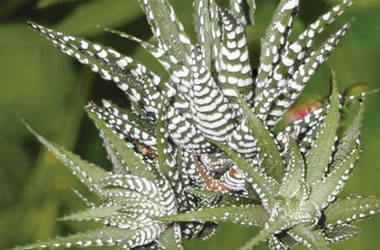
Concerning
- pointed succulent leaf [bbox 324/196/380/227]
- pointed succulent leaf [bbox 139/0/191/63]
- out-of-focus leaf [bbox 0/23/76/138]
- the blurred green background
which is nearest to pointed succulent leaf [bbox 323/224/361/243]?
pointed succulent leaf [bbox 324/196/380/227]

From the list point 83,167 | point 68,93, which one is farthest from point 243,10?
point 68,93

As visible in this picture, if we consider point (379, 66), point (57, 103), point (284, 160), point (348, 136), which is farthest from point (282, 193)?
point (57, 103)

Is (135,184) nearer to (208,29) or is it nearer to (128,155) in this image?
(128,155)

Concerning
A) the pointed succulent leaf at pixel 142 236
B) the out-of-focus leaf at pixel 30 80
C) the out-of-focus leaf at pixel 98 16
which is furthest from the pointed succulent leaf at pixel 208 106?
the out-of-focus leaf at pixel 30 80

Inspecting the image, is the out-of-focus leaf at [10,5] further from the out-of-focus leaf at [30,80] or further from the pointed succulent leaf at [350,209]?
the pointed succulent leaf at [350,209]

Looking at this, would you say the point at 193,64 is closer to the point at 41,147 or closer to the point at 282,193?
the point at 282,193
